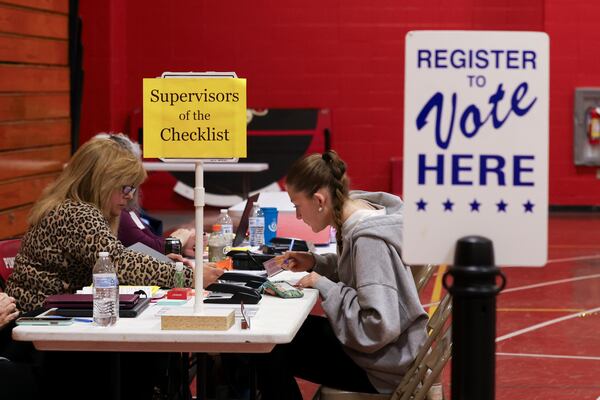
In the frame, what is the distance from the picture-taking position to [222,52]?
12.5 meters

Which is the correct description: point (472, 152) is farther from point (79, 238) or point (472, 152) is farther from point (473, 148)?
point (79, 238)

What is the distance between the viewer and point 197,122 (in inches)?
116

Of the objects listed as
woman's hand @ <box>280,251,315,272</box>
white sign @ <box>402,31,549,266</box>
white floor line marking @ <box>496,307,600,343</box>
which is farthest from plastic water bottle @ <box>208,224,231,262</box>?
white sign @ <box>402,31,549,266</box>

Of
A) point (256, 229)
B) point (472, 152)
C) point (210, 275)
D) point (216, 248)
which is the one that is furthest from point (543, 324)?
point (472, 152)

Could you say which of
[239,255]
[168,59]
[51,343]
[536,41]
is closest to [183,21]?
[168,59]

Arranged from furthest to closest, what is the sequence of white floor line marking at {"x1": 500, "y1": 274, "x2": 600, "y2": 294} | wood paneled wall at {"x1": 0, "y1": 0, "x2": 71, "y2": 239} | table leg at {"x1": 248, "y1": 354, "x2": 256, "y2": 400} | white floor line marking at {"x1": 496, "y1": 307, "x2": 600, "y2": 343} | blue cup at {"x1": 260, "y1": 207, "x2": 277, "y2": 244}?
white floor line marking at {"x1": 500, "y1": 274, "x2": 600, "y2": 294} < wood paneled wall at {"x1": 0, "y1": 0, "x2": 71, "y2": 239} < white floor line marking at {"x1": 496, "y1": 307, "x2": 600, "y2": 343} < blue cup at {"x1": 260, "y1": 207, "x2": 277, "y2": 244} < table leg at {"x1": 248, "y1": 354, "x2": 256, "y2": 400}

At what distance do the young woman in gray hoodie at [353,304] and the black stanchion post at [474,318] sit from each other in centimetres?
171

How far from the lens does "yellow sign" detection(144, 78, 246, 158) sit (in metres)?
2.93

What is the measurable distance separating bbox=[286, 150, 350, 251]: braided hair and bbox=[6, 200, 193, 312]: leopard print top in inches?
21.3

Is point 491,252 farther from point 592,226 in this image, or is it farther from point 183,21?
point 183,21

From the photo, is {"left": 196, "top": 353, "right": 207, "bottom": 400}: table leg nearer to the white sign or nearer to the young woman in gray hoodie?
the young woman in gray hoodie

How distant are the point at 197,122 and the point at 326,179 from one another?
2.80 ft

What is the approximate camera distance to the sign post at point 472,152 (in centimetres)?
161

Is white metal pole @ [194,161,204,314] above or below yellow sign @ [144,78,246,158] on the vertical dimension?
below
